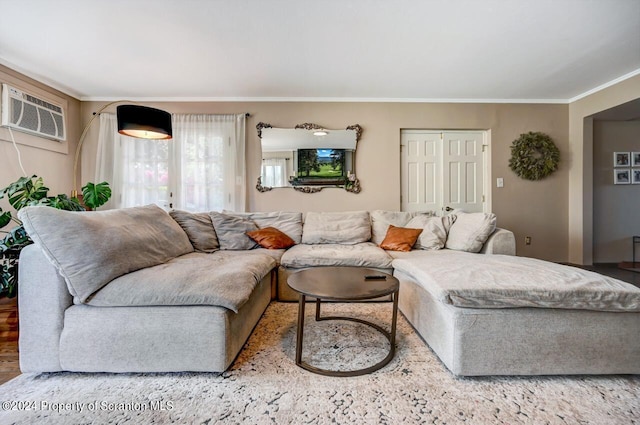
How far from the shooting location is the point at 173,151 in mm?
3641

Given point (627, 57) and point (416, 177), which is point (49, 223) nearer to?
point (416, 177)

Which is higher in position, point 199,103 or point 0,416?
point 199,103

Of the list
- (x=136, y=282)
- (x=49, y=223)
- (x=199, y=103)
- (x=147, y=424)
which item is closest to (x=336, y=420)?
(x=147, y=424)

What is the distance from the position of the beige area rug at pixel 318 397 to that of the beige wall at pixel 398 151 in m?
2.44

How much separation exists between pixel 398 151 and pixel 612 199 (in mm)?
3272

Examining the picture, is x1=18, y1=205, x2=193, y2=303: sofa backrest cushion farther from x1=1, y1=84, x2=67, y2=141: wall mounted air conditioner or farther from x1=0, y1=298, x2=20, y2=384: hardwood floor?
x1=1, y1=84, x2=67, y2=141: wall mounted air conditioner

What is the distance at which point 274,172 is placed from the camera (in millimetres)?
3709

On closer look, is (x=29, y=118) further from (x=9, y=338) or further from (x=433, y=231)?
(x=433, y=231)

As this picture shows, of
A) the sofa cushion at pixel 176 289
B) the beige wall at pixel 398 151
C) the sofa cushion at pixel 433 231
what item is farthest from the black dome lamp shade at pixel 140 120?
the sofa cushion at pixel 433 231

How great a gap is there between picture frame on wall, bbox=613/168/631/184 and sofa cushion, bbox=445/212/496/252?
3.02 m

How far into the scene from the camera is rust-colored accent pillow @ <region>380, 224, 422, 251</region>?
9.14 feet

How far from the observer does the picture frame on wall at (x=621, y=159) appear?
3869 millimetres

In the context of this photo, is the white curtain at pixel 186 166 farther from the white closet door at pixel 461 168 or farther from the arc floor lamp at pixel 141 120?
the white closet door at pixel 461 168

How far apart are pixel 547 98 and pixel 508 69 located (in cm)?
141
